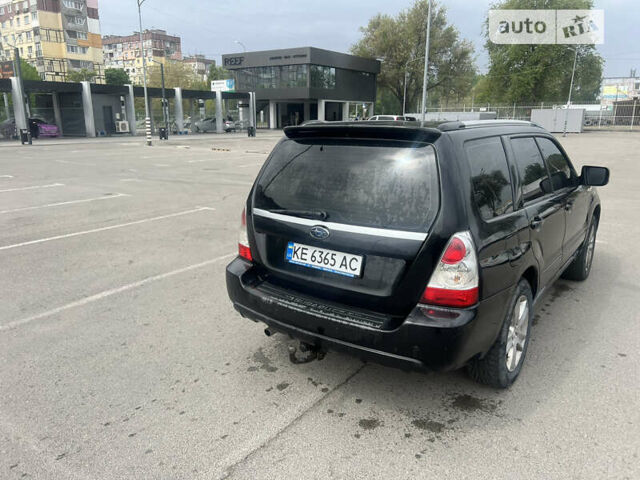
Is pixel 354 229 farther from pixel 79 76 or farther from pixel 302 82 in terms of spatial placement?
pixel 79 76

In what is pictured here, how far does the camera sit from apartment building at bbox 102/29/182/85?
423ft


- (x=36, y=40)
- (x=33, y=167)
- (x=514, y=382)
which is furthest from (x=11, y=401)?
(x=36, y=40)

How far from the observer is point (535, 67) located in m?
55.6

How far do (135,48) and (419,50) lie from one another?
3869 inches

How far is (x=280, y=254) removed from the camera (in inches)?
121

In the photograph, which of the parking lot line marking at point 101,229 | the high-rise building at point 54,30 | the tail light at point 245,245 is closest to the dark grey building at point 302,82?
the high-rise building at point 54,30

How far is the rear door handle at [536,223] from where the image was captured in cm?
320

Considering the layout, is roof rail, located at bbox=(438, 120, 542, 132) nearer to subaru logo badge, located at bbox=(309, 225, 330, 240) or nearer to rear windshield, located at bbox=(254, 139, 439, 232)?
rear windshield, located at bbox=(254, 139, 439, 232)

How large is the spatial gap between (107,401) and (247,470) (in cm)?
114

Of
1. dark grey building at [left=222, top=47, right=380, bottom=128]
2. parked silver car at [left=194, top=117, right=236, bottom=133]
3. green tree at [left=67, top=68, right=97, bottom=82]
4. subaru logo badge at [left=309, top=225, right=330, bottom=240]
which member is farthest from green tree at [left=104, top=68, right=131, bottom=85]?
subaru logo badge at [left=309, top=225, right=330, bottom=240]

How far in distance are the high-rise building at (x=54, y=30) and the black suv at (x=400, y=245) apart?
89117mm

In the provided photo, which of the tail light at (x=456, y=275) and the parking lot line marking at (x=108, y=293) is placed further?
the parking lot line marking at (x=108, y=293)

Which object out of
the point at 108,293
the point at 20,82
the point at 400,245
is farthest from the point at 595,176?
the point at 20,82

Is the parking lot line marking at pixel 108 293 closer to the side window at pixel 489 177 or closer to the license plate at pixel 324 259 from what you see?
the license plate at pixel 324 259
